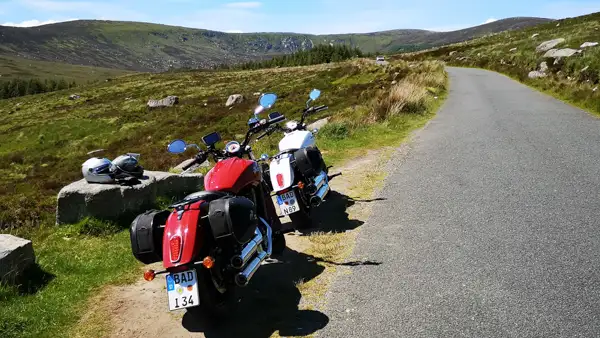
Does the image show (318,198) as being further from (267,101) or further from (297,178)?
(267,101)

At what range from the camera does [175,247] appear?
3.76 meters

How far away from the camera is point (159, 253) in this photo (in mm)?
3990

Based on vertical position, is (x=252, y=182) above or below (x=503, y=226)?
above

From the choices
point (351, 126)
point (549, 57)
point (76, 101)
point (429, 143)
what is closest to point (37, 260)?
point (429, 143)

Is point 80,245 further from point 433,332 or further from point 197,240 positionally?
point 433,332

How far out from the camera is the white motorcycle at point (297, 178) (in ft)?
20.5

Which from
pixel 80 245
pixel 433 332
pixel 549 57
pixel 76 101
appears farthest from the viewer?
pixel 76 101

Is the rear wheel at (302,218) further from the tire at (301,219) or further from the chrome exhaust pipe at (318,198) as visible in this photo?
the chrome exhaust pipe at (318,198)

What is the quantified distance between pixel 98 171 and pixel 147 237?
154 inches

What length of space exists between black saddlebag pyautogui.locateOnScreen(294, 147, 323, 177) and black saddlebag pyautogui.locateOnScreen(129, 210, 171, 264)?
2.74 meters

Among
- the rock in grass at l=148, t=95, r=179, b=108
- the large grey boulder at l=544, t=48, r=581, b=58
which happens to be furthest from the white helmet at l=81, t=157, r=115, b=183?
the rock in grass at l=148, t=95, r=179, b=108

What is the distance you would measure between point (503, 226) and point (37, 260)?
20.5 ft

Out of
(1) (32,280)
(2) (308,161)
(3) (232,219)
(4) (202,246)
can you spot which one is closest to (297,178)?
(2) (308,161)

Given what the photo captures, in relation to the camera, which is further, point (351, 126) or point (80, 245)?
A: point (351, 126)
